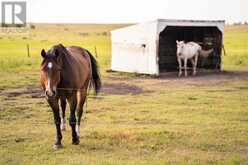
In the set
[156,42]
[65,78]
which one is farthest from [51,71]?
[156,42]

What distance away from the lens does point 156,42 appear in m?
19.4

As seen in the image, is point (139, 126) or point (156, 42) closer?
point (139, 126)

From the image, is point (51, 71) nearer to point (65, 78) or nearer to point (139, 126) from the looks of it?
point (65, 78)

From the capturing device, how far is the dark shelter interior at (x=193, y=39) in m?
22.8

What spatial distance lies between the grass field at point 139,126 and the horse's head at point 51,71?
1115 millimetres

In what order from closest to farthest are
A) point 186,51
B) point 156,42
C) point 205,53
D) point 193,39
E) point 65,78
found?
point 65,78 < point 156,42 < point 186,51 < point 205,53 < point 193,39

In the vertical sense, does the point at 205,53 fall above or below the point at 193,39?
below

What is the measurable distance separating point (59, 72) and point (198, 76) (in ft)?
45.7

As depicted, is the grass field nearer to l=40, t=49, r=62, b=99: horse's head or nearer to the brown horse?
the brown horse

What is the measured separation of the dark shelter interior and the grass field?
21.0 ft

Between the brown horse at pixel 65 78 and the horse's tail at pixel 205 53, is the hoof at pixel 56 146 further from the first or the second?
the horse's tail at pixel 205 53

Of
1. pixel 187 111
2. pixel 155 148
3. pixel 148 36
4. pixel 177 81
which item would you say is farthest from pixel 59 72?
pixel 148 36

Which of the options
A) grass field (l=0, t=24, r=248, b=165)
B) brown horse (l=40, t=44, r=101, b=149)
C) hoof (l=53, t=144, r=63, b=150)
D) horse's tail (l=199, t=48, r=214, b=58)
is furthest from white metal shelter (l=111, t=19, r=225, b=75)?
hoof (l=53, t=144, r=63, b=150)

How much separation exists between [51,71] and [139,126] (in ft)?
9.91
